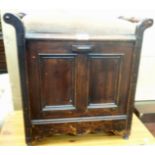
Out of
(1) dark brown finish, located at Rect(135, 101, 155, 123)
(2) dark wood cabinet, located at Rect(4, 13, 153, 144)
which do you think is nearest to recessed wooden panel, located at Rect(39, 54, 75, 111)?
(2) dark wood cabinet, located at Rect(4, 13, 153, 144)

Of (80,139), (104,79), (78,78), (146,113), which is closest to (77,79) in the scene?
(78,78)

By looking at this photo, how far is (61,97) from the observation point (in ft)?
3.04

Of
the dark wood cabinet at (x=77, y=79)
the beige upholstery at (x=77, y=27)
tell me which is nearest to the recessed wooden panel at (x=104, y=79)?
the dark wood cabinet at (x=77, y=79)

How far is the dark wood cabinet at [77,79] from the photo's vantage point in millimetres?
837

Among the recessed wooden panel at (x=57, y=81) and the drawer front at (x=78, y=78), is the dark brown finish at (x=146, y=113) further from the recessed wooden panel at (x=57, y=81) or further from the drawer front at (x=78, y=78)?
the recessed wooden panel at (x=57, y=81)

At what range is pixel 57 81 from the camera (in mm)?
Answer: 896

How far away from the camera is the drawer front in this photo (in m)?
0.85

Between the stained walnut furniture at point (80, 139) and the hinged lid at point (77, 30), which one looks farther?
the stained walnut furniture at point (80, 139)

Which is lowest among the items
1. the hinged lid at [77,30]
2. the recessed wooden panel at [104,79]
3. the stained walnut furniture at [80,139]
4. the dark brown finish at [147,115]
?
the dark brown finish at [147,115]

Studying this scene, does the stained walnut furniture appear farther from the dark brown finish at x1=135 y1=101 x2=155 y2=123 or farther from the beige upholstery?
the beige upholstery

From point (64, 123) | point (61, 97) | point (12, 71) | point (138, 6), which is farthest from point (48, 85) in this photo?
point (138, 6)

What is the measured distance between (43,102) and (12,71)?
48 centimetres

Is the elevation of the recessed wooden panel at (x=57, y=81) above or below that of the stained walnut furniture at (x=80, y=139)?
above

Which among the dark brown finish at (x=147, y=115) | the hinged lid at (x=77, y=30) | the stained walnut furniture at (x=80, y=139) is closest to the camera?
the hinged lid at (x=77, y=30)
